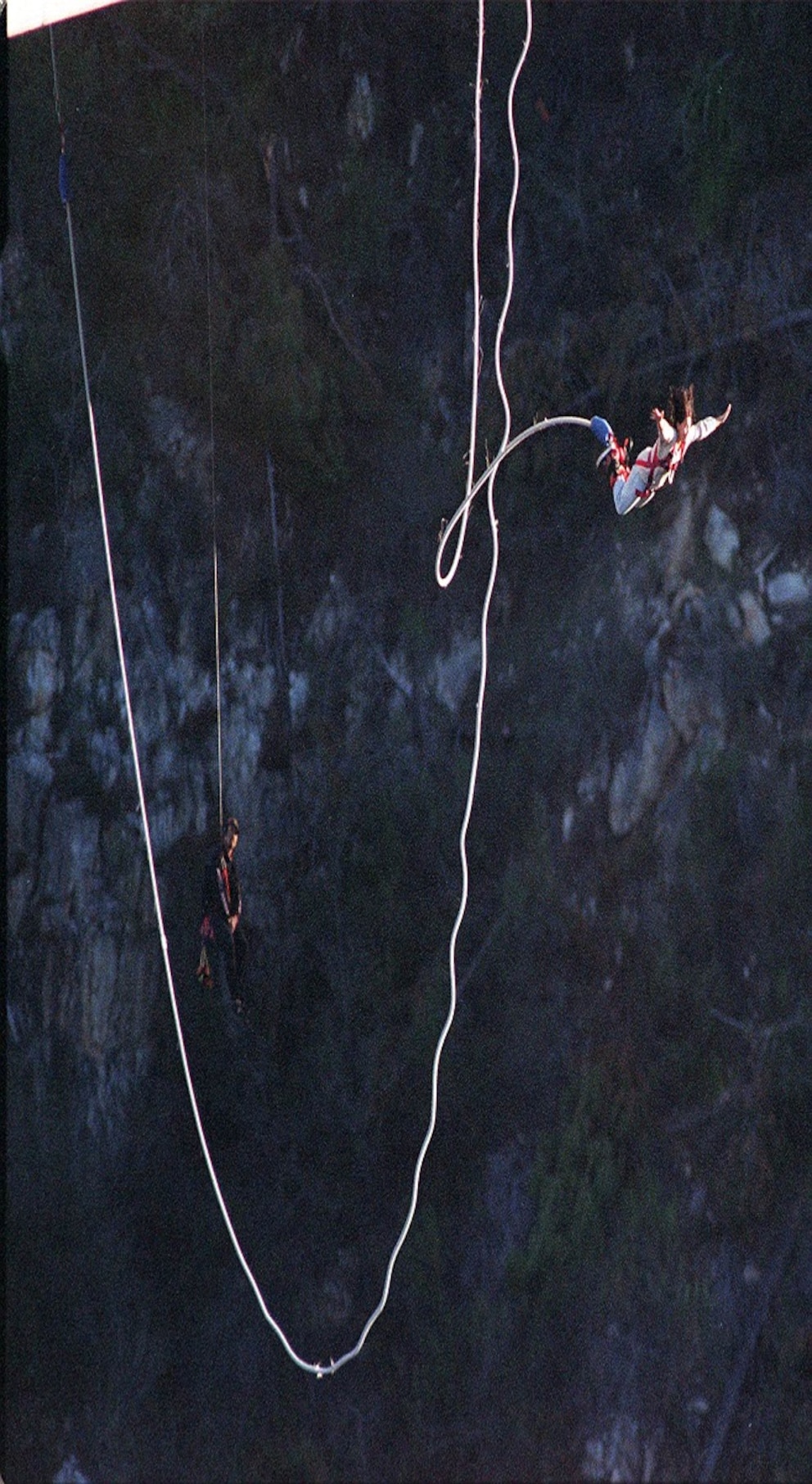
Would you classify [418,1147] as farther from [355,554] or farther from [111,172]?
[111,172]

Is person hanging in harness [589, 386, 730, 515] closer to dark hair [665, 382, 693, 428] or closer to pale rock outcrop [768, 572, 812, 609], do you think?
dark hair [665, 382, 693, 428]

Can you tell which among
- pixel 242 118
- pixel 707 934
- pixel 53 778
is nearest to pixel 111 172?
pixel 242 118

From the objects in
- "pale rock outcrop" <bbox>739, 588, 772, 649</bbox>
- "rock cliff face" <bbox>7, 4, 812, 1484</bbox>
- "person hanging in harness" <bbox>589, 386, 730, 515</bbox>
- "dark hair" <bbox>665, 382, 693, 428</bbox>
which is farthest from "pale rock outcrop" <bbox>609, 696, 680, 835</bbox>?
"dark hair" <bbox>665, 382, 693, 428</bbox>

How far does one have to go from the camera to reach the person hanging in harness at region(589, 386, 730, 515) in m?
5.22

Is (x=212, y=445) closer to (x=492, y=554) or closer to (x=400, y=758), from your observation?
(x=492, y=554)

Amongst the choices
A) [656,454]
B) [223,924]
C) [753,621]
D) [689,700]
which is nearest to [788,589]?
[753,621]

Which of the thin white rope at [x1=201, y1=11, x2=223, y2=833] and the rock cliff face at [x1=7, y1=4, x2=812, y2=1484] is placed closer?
the rock cliff face at [x1=7, y1=4, x2=812, y2=1484]

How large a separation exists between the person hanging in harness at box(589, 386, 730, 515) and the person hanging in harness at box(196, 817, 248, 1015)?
1816 mm

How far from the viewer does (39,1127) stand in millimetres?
6590

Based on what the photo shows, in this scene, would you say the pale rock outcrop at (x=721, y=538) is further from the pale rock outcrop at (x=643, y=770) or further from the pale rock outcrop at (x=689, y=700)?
the pale rock outcrop at (x=643, y=770)

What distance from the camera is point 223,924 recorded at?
6.05m

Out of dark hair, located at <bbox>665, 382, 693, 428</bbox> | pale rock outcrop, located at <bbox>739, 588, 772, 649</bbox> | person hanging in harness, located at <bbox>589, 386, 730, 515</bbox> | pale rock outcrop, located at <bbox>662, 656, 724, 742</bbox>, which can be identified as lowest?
pale rock outcrop, located at <bbox>662, 656, 724, 742</bbox>

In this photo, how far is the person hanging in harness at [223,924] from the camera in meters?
5.91

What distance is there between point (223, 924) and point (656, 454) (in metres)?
2.30
